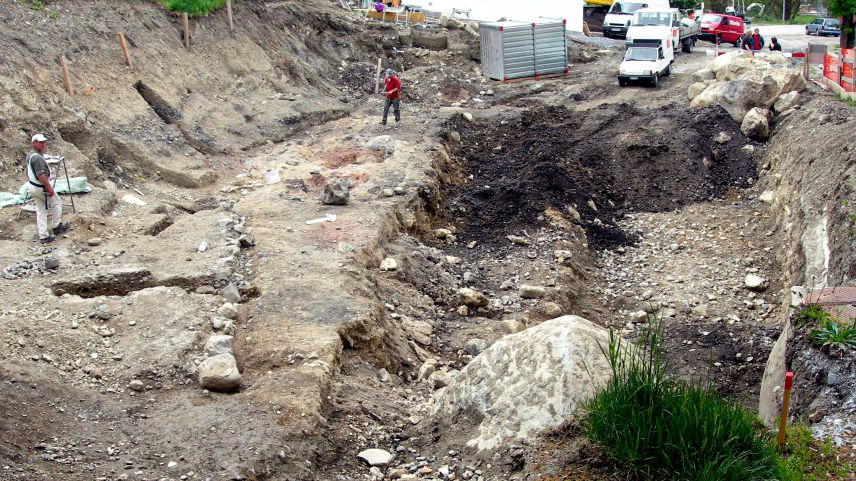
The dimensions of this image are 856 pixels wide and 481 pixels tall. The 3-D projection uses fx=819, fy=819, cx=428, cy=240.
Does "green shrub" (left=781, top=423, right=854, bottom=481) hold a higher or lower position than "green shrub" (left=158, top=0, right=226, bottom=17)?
lower

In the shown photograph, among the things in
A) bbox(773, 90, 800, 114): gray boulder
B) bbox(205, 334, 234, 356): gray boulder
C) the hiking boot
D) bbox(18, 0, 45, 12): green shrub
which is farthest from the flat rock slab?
bbox(773, 90, 800, 114): gray boulder

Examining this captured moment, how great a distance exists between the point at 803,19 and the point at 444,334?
5885 cm

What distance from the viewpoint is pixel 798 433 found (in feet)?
21.4

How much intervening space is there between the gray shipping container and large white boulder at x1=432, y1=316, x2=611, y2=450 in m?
20.7

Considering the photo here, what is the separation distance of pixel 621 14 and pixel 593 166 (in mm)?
19147

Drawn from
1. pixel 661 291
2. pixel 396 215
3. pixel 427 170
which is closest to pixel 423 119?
pixel 427 170

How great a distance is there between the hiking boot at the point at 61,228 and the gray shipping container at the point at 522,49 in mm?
18013

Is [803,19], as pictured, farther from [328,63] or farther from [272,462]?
[272,462]

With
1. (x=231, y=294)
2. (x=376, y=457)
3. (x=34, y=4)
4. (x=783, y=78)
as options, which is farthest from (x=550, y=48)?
(x=376, y=457)

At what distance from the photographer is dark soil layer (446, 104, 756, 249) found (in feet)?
52.6

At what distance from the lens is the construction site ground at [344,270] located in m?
7.62

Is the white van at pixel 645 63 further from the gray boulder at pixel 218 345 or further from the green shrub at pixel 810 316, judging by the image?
the gray boulder at pixel 218 345

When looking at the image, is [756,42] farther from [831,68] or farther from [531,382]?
[531,382]

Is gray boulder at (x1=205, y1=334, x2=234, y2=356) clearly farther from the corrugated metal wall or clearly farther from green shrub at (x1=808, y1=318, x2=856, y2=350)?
the corrugated metal wall
